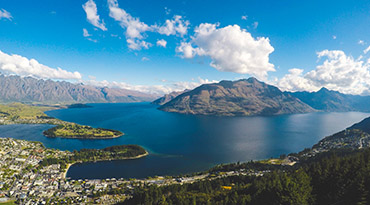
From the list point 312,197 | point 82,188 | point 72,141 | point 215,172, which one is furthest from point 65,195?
point 72,141

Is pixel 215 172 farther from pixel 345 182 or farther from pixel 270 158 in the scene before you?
pixel 345 182

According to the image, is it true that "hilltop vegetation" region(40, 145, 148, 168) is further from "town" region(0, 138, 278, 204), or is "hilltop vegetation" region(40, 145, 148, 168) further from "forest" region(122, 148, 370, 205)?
"forest" region(122, 148, 370, 205)

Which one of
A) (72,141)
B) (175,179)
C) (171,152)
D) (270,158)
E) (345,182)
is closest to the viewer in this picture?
(345,182)

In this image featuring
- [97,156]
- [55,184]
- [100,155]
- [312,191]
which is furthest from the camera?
[100,155]

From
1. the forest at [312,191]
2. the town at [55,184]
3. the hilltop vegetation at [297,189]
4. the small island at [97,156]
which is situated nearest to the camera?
the forest at [312,191]

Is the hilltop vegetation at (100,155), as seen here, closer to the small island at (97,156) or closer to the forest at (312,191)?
the small island at (97,156)

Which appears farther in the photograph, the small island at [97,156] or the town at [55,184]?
the small island at [97,156]

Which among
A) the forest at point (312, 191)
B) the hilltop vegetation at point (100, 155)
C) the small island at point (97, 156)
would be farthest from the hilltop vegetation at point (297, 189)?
the hilltop vegetation at point (100, 155)

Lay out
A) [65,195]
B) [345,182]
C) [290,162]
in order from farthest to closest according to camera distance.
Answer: [290,162]
[65,195]
[345,182]

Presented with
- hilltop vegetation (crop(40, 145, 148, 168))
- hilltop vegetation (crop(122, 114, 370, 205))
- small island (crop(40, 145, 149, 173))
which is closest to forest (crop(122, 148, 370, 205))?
hilltop vegetation (crop(122, 114, 370, 205))

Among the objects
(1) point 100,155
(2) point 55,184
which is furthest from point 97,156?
(2) point 55,184

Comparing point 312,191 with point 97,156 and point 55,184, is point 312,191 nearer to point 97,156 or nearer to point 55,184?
point 55,184
